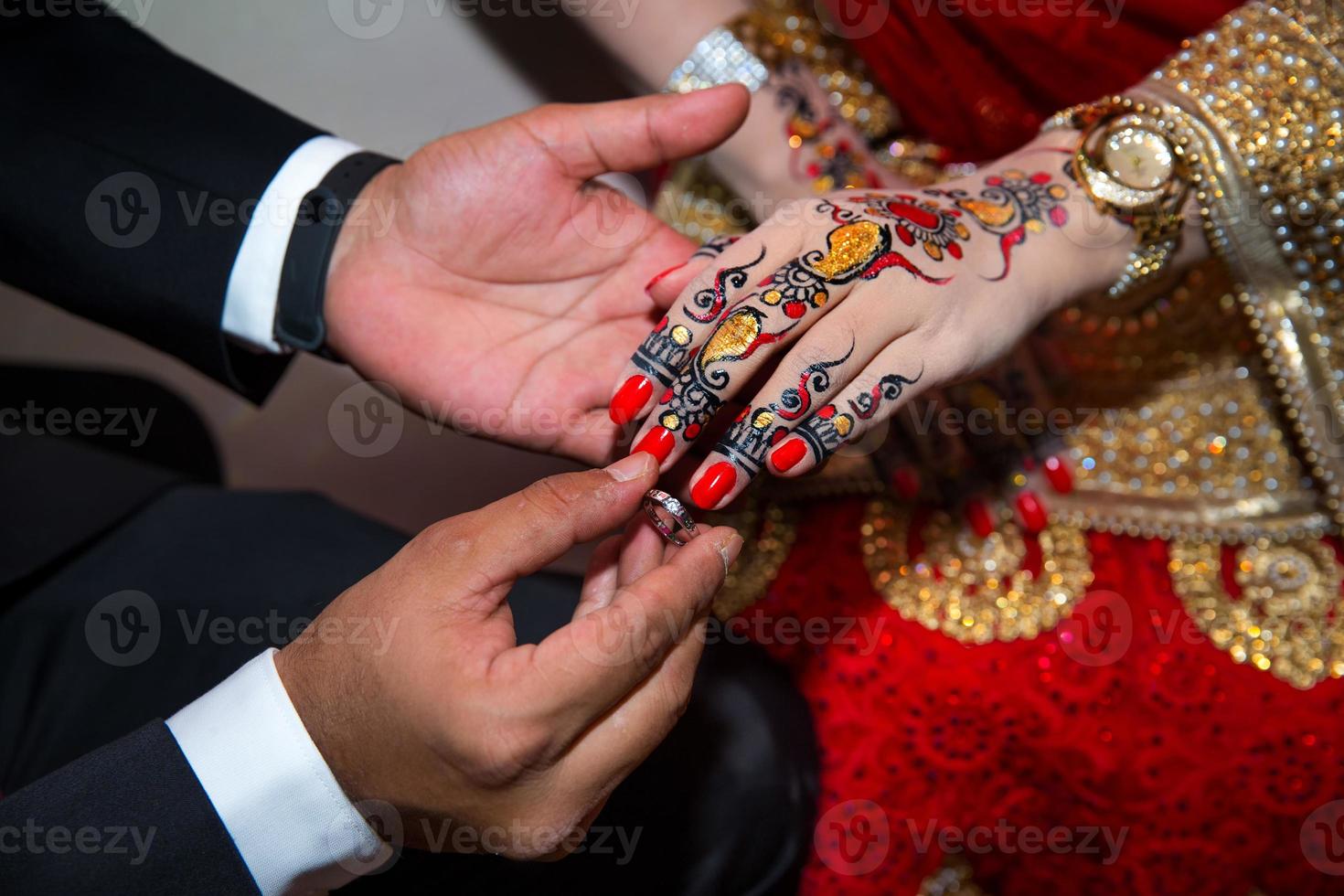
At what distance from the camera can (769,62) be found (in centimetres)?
101

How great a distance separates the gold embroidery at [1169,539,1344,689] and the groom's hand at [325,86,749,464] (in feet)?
1.91

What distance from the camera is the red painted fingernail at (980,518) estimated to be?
0.95 metres

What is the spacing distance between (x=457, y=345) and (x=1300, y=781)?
89cm

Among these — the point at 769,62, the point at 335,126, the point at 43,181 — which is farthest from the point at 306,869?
the point at 335,126

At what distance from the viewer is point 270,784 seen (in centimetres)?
68

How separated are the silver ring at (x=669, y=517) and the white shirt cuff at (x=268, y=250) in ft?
1.75

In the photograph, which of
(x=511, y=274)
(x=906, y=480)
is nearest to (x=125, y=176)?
(x=511, y=274)

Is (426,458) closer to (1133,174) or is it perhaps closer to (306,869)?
(306,869)

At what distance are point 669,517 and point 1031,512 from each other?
0.43m

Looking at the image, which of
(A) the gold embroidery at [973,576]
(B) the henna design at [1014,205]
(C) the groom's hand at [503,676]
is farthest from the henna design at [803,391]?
(A) the gold embroidery at [973,576]

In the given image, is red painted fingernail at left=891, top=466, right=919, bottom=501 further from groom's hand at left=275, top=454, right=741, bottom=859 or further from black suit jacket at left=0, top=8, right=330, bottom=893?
black suit jacket at left=0, top=8, right=330, bottom=893

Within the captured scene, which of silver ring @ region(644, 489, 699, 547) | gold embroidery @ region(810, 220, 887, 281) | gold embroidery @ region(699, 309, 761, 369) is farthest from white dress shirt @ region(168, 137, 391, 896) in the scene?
gold embroidery @ region(810, 220, 887, 281)

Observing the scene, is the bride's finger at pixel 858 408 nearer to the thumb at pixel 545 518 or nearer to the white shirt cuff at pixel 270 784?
the thumb at pixel 545 518

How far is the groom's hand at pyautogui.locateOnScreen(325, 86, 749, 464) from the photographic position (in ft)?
2.96
